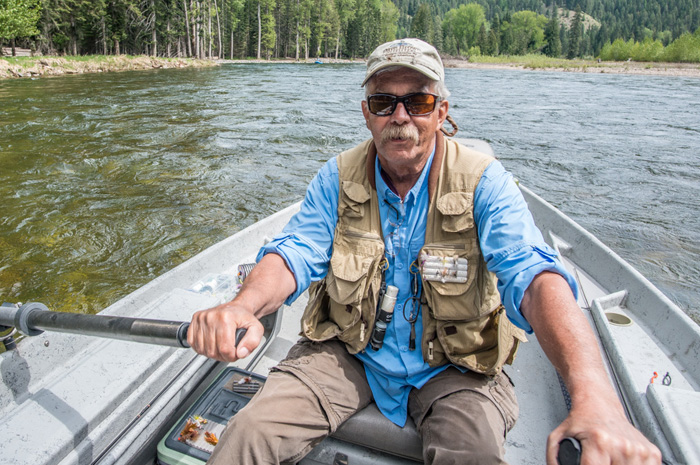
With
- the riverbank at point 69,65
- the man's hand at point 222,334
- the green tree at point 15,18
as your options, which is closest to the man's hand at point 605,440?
the man's hand at point 222,334

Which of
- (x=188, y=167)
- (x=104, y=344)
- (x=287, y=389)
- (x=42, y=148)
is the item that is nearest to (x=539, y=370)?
(x=287, y=389)

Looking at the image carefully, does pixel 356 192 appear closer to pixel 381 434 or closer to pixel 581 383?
pixel 381 434

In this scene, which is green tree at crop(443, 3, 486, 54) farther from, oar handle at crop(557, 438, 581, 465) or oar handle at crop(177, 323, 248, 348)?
oar handle at crop(557, 438, 581, 465)

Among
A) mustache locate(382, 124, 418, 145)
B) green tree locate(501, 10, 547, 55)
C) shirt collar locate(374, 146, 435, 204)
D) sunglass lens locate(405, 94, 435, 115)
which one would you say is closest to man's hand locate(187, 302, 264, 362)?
shirt collar locate(374, 146, 435, 204)

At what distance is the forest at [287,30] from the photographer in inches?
1441

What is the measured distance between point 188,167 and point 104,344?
7275mm

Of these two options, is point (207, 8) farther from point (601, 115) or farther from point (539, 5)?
point (539, 5)

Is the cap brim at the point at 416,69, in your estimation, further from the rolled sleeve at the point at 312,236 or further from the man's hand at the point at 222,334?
the man's hand at the point at 222,334

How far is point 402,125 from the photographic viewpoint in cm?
188

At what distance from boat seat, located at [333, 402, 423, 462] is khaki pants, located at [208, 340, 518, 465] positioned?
0.04 m

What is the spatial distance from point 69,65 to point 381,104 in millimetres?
30435

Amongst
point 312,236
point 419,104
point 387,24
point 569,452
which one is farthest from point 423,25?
point 569,452

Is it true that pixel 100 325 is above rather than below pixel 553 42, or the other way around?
below

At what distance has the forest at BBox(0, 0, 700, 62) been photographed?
120 ft
